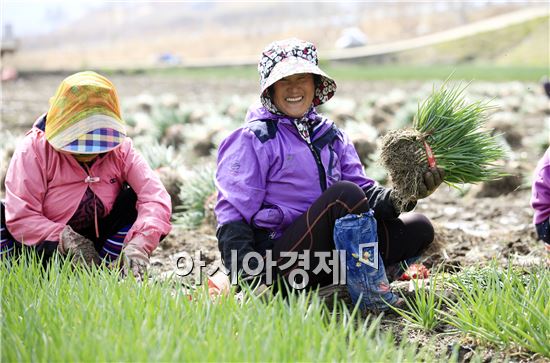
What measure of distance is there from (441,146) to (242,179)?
831 millimetres

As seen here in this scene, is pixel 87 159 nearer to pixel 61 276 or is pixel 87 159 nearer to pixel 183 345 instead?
pixel 61 276

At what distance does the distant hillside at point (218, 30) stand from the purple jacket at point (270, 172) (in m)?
21.3

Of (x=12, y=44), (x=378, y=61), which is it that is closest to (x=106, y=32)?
(x=378, y=61)

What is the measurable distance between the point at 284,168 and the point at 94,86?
3.00ft

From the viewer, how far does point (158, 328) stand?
2.25 metres

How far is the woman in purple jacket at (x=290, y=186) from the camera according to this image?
10.5 feet

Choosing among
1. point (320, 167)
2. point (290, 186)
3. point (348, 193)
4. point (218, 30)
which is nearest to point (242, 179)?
point (290, 186)

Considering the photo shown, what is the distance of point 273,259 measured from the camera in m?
3.25

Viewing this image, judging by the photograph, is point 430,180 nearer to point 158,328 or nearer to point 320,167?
point 320,167

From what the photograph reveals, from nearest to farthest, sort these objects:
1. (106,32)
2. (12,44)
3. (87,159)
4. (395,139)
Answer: (395,139) < (87,159) < (12,44) < (106,32)

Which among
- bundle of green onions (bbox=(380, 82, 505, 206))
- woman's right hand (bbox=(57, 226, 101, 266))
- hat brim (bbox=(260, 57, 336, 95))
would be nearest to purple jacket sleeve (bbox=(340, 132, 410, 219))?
bundle of green onions (bbox=(380, 82, 505, 206))

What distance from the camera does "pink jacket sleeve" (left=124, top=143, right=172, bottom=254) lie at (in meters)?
3.51

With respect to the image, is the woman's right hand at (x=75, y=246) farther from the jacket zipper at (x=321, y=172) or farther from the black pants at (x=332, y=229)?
the jacket zipper at (x=321, y=172)

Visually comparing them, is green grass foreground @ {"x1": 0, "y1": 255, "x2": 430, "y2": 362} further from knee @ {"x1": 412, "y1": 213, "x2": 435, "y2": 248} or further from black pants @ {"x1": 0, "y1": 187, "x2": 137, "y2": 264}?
knee @ {"x1": 412, "y1": 213, "x2": 435, "y2": 248}
